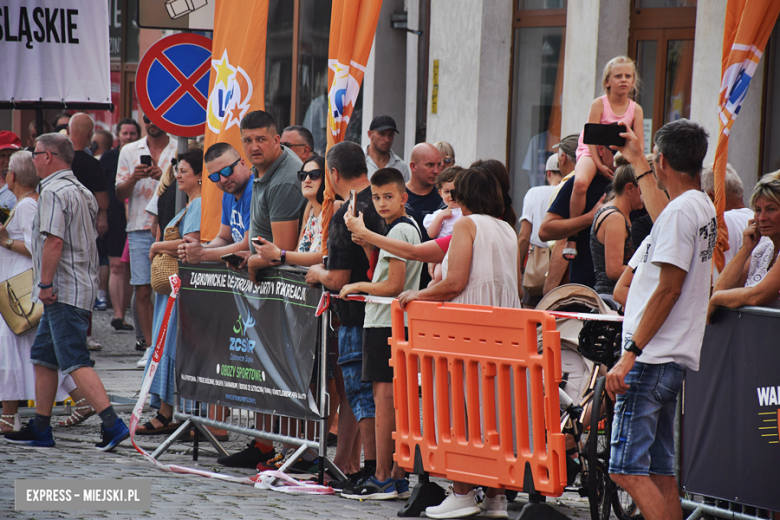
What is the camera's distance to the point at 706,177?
6734mm

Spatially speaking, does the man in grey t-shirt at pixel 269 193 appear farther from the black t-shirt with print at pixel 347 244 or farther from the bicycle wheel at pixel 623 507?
the bicycle wheel at pixel 623 507

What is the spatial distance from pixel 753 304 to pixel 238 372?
11.7 feet

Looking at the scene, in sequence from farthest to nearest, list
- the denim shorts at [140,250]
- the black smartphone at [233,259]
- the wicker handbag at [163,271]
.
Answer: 1. the denim shorts at [140,250]
2. the wicker handbag at [163,271]
3. the black smartphone at [233,259]

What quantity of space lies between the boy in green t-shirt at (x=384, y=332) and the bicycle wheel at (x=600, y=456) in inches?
50.3

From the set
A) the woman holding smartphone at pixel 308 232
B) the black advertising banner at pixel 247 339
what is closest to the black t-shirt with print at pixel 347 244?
the black advertising banner at pixel 247 339

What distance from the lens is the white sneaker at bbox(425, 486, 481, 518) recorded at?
5789 millimetres

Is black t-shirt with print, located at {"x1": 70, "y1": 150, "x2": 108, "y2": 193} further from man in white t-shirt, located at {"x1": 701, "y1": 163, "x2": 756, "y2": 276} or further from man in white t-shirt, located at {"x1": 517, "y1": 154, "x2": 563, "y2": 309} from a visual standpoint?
man in white t-shirt, located at {"x1": 701, "y1": 163, "x2": 756, "y2": 276}

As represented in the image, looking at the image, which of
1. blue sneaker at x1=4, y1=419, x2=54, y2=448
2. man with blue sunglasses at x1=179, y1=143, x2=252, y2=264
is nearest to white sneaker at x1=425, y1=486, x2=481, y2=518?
man with blue sunglasses at x1=179, y1=143, x2=252, y2=264

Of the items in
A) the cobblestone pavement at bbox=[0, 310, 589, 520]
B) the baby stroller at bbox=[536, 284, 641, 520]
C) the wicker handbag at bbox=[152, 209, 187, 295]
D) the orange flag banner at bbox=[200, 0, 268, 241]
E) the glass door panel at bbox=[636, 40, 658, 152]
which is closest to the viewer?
the baby stroller at bbox=[536, 284, 641, 520]

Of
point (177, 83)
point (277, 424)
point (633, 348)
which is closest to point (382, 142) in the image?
point (177, 83)

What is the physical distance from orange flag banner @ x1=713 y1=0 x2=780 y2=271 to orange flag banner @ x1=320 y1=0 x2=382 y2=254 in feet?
7.20

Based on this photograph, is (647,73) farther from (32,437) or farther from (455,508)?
(32,437)

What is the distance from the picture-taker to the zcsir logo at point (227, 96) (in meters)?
8.31

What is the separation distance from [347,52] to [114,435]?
3445 millimetres
